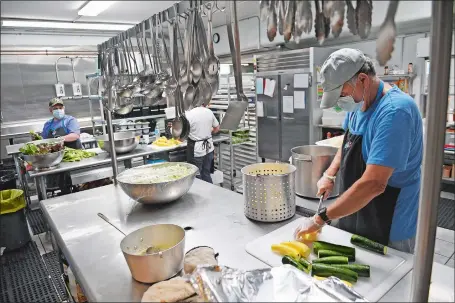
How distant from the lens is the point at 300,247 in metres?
1.24

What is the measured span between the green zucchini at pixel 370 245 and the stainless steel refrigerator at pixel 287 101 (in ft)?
12.2

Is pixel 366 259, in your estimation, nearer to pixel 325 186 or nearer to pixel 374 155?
pixel 374 155

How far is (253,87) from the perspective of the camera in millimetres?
5934

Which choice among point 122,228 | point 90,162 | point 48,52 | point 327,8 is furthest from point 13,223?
point 48,52

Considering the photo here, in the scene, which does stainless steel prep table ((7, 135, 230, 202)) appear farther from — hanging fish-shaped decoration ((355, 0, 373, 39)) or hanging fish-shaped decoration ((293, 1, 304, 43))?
hanging fish-shaped decoration ((355, 0, 373, 39))

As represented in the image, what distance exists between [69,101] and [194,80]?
257 inches

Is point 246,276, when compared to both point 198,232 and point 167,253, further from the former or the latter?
point 198,232

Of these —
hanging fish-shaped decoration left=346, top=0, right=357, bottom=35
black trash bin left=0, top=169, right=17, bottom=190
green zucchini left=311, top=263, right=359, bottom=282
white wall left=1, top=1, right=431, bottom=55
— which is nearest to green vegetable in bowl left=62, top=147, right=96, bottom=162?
black trash bin left=0, top=169, right=17, bottom=190

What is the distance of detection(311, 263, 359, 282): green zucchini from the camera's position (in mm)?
1074

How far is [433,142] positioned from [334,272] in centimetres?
58

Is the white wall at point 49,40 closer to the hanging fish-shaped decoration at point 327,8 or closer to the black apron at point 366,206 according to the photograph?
the black apron at point 366,206

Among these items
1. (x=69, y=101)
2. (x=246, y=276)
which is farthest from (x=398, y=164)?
(x=69, y=101)

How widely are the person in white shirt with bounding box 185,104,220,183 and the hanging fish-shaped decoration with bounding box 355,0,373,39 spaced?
3.62m

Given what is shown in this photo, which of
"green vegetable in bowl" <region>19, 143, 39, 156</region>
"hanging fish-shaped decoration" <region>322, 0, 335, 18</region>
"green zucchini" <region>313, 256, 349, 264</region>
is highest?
"hanging fish-shaped decoration" <region>322, 0, 335, 18</region>
